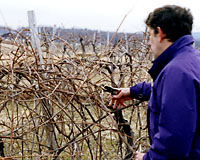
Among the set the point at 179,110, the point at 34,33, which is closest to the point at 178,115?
the point at 179,110

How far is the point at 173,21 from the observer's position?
42.8 inches

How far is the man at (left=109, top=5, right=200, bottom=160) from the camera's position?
0.92 metres

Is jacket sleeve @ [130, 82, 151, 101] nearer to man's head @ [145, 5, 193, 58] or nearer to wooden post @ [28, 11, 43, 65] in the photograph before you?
man's head @ [145, 5, 193, 58]

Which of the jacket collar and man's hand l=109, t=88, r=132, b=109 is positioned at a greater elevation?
the jacket collar

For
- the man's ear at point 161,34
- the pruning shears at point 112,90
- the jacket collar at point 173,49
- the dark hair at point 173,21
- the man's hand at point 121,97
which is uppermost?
the dark hair at point 173,21

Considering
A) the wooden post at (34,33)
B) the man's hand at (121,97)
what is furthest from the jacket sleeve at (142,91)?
the wooden post at (34,33)

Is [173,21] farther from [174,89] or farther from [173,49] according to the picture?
[174,89]

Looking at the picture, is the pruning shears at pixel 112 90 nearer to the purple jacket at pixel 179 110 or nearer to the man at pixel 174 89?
the man at pixel 174 89

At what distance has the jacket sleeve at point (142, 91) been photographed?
156cm

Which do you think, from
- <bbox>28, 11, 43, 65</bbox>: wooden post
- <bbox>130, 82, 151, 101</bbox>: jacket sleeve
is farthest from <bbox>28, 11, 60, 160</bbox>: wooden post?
<bbox>130, 82, 151, 101</bbox>: jacket sleeve

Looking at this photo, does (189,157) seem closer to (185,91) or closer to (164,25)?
(185,91)

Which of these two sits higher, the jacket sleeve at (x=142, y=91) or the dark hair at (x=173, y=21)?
the dark hair at (x=173, y=21)

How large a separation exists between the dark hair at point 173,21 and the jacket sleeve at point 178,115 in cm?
24

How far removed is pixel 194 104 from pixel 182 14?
45cm
